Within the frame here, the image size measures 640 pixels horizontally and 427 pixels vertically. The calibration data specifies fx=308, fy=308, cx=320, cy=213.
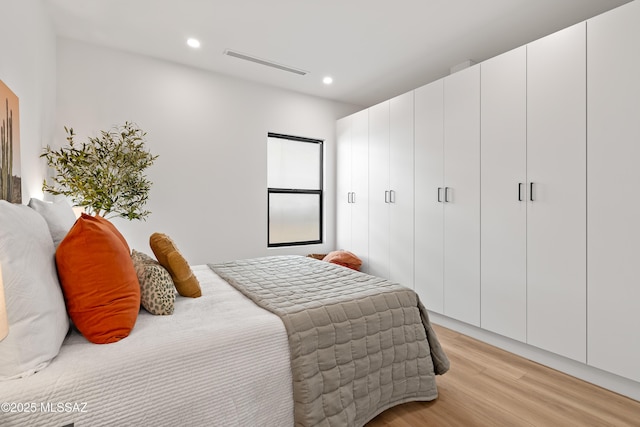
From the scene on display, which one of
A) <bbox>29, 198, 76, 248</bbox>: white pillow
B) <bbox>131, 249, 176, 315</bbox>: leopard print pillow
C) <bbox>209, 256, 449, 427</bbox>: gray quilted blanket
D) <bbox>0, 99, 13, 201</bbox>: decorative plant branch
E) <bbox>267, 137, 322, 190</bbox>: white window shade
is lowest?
<bbox>209, 256, 449, 427</bbox>: gray quilted blanket

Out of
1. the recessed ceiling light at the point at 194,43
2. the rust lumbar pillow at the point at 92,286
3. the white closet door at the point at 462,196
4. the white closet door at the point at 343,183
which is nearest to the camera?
the rust lumbar pillow at the point at 92,286

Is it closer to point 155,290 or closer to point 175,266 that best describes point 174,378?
point 155,290

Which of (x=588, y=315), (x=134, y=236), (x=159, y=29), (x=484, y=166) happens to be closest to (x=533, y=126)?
(x=484, y=166)

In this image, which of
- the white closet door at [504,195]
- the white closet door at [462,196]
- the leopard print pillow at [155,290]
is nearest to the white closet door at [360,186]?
the white closet door at [462,196]

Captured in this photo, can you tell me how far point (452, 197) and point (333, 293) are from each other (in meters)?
1.73

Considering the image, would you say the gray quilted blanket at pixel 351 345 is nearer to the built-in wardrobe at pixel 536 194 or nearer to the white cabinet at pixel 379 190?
the built-in wardrobe at pixel 536 194

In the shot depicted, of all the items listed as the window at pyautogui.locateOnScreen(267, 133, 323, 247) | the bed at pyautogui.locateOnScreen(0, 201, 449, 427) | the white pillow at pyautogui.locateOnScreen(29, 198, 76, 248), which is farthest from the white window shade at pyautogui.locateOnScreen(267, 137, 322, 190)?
the white pillow at pyautogui.locateOnScreen(29, 198, 76, 248)

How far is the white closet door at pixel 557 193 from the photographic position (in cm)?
210

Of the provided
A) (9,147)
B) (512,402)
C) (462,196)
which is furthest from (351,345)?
(9,147)

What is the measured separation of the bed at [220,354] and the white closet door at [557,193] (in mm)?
1006

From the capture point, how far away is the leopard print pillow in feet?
4.83

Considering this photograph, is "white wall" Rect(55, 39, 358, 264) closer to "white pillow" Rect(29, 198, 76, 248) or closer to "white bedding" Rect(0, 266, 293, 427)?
"white pillow" Rect(29, 198, 76, 248)

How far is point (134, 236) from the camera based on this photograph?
312cm

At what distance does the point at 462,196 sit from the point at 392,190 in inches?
35.4
